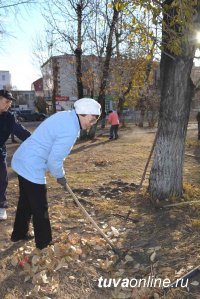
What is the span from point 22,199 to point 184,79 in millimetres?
3204

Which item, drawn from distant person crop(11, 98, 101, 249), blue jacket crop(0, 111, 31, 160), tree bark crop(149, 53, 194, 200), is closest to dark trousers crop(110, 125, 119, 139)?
tree bark crop(149, 53, 194, 200)

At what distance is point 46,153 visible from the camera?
3.83 metres

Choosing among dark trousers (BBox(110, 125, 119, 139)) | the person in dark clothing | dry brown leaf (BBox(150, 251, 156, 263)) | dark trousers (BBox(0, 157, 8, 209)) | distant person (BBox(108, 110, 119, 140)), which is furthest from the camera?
dark trousers (BBox(110, 125, 119, 139))

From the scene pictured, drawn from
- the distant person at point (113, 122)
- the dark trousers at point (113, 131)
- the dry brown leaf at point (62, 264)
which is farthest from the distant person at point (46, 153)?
the dark trousers at point (113, 131)

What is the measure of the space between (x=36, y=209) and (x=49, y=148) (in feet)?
2.22

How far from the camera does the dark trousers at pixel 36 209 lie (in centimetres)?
389

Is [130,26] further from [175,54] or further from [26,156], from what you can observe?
[26,156]

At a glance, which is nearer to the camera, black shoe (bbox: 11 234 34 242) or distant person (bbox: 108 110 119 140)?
black shoe (bbox: 11 234 34 242)

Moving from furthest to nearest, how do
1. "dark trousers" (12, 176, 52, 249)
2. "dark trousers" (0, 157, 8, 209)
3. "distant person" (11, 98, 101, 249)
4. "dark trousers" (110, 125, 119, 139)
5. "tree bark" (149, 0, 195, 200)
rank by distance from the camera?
"dark trousers" (110, 125, 119, 139)
"tree bark" (149, 0, 195, 200)
"dark trousers" (0, 157, 8, 209)
"dark trousers" (12, 176, 52, 249)
"distant person" (11, 98, 101, 249)

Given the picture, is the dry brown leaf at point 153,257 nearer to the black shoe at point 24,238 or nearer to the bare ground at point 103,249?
the bare ground at point 103,249

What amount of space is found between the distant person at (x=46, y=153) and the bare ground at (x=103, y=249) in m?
0.36

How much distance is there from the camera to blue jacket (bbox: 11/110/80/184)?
3.65 metres

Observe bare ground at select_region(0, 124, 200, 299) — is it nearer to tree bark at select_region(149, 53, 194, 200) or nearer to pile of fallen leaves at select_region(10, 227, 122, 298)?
pile of fallen leaves at select_region(10, 227, 122, 298)

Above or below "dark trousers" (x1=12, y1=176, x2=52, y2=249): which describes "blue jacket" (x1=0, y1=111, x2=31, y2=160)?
above
